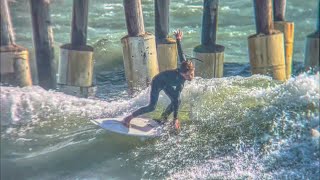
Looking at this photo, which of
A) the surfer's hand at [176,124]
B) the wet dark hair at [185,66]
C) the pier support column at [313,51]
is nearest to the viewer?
the wet dark hair at [185,66]

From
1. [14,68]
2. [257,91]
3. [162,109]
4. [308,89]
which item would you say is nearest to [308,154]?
[308,89]

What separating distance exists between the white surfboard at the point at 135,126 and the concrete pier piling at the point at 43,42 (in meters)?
1.69

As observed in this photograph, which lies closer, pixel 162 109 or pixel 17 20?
pixel 162 109

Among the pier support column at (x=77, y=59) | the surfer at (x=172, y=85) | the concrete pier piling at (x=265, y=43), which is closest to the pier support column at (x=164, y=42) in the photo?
the pier support column at (x=77, y=59)

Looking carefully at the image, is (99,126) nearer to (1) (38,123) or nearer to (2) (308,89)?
(1) (38,123)

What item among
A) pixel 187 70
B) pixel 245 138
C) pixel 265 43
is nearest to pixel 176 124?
pixel 187 70

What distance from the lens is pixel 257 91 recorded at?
1227 cm

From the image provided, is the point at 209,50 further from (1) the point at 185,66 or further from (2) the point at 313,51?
(1) the point at 185,66

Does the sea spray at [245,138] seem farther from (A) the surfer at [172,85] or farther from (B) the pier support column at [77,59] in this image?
(B) the pier support column at [77,59]

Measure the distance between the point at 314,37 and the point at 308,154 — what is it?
346 cm

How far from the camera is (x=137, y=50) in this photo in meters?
12.2

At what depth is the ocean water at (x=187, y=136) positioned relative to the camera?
10.1 m

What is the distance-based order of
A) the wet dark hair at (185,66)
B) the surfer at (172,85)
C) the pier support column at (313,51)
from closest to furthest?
the wet dark hair at (185,66), the surfer at (172,85), the pier support column at (313,51)

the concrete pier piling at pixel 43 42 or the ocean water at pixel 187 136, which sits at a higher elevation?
the concrete pier piling at pixel 43 42
